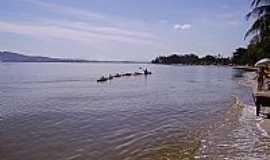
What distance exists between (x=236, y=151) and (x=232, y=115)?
961 cm

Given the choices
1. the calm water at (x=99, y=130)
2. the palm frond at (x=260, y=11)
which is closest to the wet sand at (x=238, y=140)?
the calm water at (x=99, y=130)

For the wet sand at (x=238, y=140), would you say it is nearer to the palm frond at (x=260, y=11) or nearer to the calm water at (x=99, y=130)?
the calm water at (x=99, y=130)

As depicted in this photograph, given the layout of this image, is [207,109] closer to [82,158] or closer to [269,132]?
[269,132]

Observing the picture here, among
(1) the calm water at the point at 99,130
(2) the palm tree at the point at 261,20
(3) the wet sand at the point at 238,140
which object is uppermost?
(2) the palm tree at the point at 261,20

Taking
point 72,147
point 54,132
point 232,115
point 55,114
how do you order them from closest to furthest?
point 72,147 < point 54,132 < point 232,115 < point 55,114

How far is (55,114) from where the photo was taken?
80.3 feet

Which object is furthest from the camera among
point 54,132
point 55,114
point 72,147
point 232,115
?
point 55,114

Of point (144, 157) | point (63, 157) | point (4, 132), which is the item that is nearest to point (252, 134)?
point (144, 157)

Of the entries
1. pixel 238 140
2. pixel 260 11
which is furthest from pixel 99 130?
pixel 260 11

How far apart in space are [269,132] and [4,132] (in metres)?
12.2

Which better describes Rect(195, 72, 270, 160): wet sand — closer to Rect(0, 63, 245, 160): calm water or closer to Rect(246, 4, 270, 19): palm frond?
Rect(0, 63, 245, 160): calm water

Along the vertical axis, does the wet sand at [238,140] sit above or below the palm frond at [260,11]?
below

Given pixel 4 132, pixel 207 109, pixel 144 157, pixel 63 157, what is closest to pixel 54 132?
pixel 4 132

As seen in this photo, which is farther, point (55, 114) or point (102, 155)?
point (55, 114)
